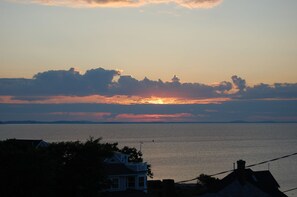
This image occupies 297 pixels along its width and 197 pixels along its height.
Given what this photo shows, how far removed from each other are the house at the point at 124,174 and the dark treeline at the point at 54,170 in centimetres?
963

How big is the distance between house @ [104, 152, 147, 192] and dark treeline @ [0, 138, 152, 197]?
31.6 feet

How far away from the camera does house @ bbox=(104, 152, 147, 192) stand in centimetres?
6361

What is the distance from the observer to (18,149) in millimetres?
49219

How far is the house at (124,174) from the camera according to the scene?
63.6m

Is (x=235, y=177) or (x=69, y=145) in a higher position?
(x=69, y=145)

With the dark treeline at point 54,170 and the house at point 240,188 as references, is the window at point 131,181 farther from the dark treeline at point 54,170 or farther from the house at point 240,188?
the house at point 240,188

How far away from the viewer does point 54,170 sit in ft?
155

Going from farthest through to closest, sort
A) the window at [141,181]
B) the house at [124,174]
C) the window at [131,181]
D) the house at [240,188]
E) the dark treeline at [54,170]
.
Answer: the window at [141,181], the window at [131,181], the house at [124,174], the dark treeline at [54,170], the house at [240,188]

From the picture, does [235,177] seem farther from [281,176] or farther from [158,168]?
[158,168]

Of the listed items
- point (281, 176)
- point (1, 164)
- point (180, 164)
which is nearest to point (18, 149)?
point (1, 164)

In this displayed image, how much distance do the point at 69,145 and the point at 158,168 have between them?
386 ft

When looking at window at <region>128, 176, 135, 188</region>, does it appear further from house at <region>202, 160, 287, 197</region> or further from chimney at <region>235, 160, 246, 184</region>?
chimney at <region>235, 160, 246, 184</region>

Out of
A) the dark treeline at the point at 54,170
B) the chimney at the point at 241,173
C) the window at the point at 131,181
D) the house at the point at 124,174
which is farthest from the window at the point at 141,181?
the chimney at the point at 241,173

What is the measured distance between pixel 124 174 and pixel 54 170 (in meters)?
17.8
